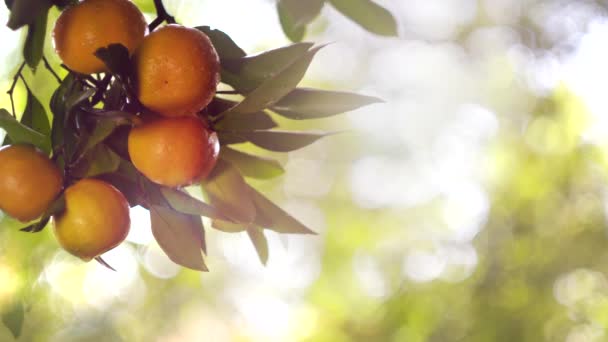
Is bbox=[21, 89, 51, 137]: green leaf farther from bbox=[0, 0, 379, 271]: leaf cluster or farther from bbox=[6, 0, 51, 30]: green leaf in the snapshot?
bbox=[6, 0, 51, 30]: green leaf

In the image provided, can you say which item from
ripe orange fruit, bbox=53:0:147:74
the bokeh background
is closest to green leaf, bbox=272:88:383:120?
ripe orange fruit, bbox=53:0:147:74

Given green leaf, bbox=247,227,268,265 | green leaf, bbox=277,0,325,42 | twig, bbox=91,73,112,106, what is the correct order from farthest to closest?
1. green leaf, bbox=247,227,268,265
2. twig, bbox=91,73,112,106
3. green leaf, bbox=277,0,325,42

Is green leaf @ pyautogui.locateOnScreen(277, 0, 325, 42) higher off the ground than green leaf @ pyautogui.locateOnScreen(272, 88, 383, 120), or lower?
higher

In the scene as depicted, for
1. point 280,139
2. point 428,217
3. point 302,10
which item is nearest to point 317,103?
point 280,139

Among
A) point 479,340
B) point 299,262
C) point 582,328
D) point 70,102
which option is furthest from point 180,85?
point 299,262

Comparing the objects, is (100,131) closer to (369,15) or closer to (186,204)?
(186,204)

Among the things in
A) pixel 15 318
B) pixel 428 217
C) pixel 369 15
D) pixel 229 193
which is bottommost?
pixel 428 217

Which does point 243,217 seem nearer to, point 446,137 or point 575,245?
point 575,245
